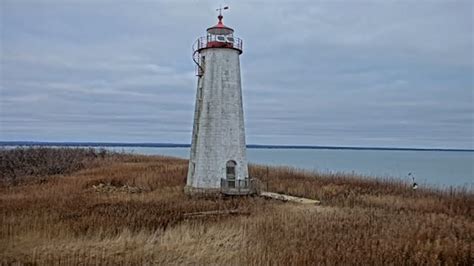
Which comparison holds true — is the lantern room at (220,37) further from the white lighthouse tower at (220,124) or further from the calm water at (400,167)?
the calm water at (400,167)

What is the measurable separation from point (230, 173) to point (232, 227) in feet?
17.8

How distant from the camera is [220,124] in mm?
15828

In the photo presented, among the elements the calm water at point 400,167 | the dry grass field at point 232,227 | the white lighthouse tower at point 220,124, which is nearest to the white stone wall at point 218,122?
the white lighthouse tower at point 220,124

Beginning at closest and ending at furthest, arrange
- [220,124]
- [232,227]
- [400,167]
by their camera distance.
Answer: [232,227] < [220,124] < [400,167]

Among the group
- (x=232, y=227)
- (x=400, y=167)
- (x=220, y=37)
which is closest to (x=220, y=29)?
(x=220, y=37)

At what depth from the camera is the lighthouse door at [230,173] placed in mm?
16108

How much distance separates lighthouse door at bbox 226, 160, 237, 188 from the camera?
16108 mm

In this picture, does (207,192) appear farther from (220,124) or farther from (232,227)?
(232,227)

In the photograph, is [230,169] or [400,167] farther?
[400,167]

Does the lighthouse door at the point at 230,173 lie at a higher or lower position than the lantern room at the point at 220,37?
lower

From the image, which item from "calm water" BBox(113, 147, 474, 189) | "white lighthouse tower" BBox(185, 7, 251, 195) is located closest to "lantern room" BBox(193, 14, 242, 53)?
"white lighthouse tower" BBox(185, 7, 251, 195)

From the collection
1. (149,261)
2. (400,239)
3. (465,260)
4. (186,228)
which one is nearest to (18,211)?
(186,228)

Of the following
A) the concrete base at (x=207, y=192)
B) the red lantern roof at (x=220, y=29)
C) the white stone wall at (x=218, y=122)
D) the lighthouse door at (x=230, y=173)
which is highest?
the red lantern roof at (x=220, y=29)

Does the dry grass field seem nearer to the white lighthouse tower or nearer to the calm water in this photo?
the white lighthouse tower
